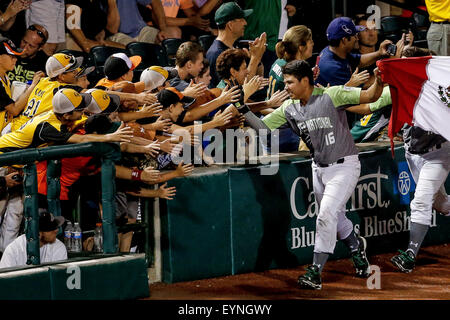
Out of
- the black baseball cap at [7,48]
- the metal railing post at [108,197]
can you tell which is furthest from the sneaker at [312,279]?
the black baseball cap at [7,48]

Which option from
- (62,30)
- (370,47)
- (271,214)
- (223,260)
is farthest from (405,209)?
(62,30)

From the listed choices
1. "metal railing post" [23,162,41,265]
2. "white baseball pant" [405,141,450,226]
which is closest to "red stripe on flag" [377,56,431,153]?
"white baseball pant" [405,141,450,226]

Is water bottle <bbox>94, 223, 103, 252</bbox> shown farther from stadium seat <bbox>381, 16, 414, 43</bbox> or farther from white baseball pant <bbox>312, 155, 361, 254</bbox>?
stadium seat <bbox>381, 16, 414, 43</bbox>

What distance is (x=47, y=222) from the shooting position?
6285 millimetres

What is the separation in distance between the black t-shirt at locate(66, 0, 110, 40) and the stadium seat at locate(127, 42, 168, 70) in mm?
494

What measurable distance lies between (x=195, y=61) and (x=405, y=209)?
261 cm

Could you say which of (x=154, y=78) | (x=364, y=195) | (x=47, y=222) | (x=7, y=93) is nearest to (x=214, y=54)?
(x=154, y=78)

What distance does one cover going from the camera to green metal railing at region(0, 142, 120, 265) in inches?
238

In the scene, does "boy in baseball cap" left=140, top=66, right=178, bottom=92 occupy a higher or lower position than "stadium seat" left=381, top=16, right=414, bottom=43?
lower

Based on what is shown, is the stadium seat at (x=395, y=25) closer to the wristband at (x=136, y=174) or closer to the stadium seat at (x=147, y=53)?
the stadium seat at (x=147, y=53)

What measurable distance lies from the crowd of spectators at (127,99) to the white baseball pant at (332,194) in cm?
81

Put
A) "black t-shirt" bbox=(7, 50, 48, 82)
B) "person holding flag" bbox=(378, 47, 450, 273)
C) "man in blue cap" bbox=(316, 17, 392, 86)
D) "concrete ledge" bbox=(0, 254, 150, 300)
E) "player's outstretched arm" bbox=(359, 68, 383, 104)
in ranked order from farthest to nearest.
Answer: "black t-shirt" bbox=(7, 50, 48, 82), "man in blue cap" bbox=(316, 17, 392, 86), "person holding flag" bbox=(378, 47, 450, 273), "player's outstretched arm" bbox=(359, 68, 383, 104), "concrete ledge" bbox=(0, 254, 150, 300)

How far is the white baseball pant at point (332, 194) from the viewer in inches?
272

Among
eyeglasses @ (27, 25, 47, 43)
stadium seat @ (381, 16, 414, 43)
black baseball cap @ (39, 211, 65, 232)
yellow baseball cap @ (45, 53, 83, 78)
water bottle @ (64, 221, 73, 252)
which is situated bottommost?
water bottle @ (64, 221, 73, 252)
